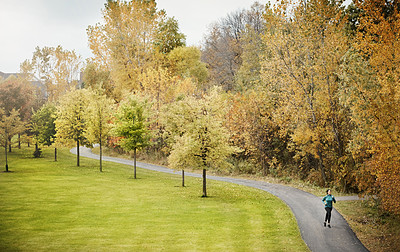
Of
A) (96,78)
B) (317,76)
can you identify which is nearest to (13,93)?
(317,76)

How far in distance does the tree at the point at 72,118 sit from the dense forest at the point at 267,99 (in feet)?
0.53

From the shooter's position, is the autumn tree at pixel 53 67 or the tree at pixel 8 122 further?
the autumn tree at pixel 53 67

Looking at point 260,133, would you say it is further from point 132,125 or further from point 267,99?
point 132,125

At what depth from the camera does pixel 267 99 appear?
34125 millimetres

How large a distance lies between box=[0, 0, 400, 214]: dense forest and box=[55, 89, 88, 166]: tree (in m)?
0.16

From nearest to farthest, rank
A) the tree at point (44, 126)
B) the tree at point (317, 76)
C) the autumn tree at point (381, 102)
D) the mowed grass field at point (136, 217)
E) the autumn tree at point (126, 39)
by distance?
the mowed grass field at point (136, 217) < the autumn tree at point (381, 102) < the tree at point (317, 76) < the tree at point (44, 126) < the autumn tree at point (126, 39)

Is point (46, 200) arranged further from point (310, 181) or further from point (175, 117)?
point (310, 181)

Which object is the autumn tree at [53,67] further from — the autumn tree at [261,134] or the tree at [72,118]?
the autumn tree at [261,134]

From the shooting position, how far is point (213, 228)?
54.3ft

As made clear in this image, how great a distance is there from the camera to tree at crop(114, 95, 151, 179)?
1302 inches

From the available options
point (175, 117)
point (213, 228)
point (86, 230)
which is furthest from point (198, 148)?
point (86, 230)

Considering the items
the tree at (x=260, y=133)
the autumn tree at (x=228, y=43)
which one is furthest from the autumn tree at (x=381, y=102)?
the autumn tree at (x=228, y=43)

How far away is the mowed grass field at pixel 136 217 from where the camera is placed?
14.3m

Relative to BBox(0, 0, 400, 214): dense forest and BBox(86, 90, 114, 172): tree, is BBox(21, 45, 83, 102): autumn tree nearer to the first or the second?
BBox(0, 0, 400, 214): dense forest
